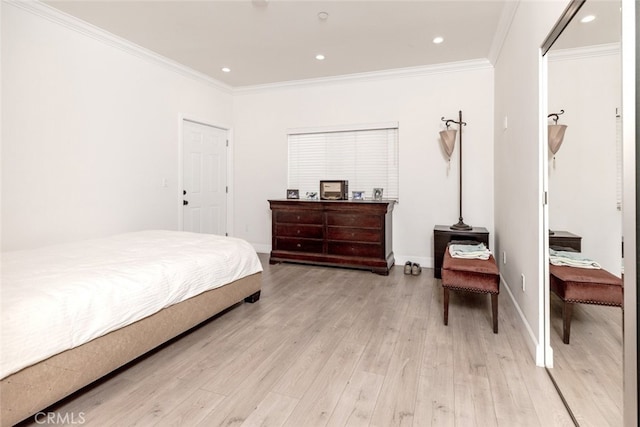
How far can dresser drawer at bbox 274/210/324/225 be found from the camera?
14.5ft

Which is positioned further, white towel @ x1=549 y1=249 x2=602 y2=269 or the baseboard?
the baseboard

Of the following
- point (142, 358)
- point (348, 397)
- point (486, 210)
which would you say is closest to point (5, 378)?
point (142, 358)

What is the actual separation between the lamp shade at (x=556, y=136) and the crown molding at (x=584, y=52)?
33 centimetres

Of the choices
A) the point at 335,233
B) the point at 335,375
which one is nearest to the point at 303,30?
the point at 335,233

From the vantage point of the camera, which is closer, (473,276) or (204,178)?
(473,276)

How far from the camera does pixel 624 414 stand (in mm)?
1133

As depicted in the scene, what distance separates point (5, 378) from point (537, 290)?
270cm

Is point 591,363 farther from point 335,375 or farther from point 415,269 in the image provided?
point 415,269

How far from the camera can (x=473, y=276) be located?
2.51m

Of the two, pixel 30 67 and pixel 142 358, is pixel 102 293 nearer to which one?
pixel 142 358

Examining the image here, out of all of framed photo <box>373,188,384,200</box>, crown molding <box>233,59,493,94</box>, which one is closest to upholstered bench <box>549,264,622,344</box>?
framed photo <box>373,188,384,200</box>

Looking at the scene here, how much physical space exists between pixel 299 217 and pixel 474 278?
251 cm

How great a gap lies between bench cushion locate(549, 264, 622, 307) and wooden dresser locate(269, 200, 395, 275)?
7.60 ft
